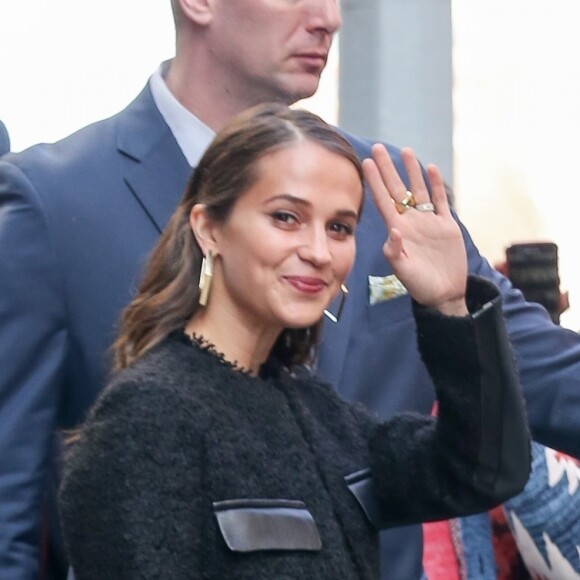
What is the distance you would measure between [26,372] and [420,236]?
28.5 inches

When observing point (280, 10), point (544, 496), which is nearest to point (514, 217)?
point (544, 496)

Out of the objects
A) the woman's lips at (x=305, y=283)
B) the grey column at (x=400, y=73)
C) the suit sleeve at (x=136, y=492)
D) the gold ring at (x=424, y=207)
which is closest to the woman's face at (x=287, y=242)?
the woman's lips at (x=305, y=283)

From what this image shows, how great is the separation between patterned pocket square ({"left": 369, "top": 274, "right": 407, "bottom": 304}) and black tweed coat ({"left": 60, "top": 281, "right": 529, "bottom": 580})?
44 cm

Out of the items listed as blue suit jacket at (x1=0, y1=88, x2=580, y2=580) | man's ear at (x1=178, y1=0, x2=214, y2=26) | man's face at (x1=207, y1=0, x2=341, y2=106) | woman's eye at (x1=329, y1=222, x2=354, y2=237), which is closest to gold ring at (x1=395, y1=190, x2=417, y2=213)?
woman's eye at (x1=329, y1=222, x2=354, y2=237)

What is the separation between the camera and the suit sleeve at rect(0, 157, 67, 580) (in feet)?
9.23

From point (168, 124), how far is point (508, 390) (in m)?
0.93

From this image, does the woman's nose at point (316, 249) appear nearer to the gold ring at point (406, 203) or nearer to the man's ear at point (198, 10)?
the gold ring at point (406, 203)

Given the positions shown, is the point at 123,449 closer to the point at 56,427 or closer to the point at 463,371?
the point at 463,371

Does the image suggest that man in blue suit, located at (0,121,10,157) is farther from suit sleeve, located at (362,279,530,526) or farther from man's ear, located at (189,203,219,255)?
suit sleeve, located at (362,279,530,526)

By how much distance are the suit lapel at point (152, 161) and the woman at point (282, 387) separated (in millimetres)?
412

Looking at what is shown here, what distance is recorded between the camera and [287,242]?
2.38 m

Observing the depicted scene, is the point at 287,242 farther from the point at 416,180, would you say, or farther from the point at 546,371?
the point at 546,371

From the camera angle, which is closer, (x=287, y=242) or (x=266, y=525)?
(x=266, y=525)

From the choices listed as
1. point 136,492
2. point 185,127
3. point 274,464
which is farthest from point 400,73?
point 136,492
